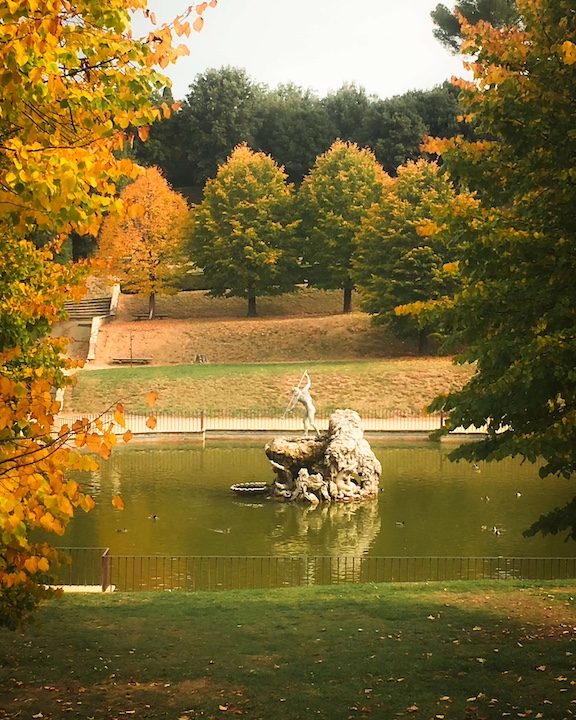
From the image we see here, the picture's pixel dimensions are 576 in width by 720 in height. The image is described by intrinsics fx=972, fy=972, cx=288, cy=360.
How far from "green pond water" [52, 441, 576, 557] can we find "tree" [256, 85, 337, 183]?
56165 mm

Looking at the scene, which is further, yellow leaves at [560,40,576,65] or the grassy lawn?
the grassy lawn

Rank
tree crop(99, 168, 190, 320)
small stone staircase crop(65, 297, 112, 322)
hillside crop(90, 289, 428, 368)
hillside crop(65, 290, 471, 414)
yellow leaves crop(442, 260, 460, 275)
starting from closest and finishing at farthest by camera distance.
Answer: yellow leaves crop(442, 260, 460, 275)
hillside crop(65, 290, 471, 414)
hillside crop(90, 289, 428, 368)
tree crop(99, 168, 190, 320)
small stone staircase crop(65, 297, 112, 322)

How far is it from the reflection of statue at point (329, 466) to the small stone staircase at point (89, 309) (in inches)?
1349

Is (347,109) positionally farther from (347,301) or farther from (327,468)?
(327,468)

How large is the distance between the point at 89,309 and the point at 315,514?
39.2m

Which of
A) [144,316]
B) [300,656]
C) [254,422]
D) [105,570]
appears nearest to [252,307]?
[144,316]

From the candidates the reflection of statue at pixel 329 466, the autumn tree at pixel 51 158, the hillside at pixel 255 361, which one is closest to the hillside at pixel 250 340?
the hillside at pixel 255 361

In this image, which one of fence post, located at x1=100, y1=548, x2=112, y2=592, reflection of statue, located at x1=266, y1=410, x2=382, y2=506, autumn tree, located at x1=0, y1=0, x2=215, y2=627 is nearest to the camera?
autumn tree, located at x1=0, y1=0, x2=215, y2=627

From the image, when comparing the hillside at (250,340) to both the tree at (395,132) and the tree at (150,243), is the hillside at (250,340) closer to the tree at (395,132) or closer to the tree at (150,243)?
the tree at (150,243)

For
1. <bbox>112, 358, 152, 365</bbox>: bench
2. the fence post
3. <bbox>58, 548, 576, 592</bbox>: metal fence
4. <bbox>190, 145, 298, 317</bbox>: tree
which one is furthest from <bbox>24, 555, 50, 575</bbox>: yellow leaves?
<bbox>190, 145, 298, 317</bbox>: tree

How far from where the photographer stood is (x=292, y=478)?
26.8 metres

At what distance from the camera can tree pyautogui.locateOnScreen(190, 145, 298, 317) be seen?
194ft

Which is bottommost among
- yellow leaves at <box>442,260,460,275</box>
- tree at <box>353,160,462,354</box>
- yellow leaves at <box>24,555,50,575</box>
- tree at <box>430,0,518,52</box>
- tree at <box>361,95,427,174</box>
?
yellow leaves at <box>24,555,50,575</box>

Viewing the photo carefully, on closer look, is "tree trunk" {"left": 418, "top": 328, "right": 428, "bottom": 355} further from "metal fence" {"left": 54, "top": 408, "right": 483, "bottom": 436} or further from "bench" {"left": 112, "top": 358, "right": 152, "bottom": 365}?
"bench" {"left": 112, "top": 358, "right": 152, "bottom": 365}
